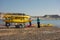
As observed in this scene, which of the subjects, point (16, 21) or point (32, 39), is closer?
point (32, 39)

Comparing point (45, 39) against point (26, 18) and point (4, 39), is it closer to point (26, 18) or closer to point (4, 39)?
point (4, 39)

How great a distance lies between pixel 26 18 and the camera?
42750 mm

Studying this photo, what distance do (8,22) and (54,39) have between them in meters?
22.8

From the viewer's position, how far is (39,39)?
1923cm

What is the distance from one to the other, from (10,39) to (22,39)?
3.79ft

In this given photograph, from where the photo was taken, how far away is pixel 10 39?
62.5ft

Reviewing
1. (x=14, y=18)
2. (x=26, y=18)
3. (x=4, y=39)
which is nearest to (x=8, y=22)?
(x=14, y=18)

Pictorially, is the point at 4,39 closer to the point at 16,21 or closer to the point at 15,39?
the point at 15,39

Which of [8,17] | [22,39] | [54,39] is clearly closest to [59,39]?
[54,39]

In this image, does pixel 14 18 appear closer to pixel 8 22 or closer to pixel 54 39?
pixel 8 22

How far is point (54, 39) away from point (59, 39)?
1.59 feet

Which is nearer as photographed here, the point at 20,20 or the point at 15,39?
the point at 15,39

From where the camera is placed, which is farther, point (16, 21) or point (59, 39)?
point (16, 21)

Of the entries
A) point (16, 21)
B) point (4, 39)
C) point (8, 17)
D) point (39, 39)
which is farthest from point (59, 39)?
point (8, 17)
